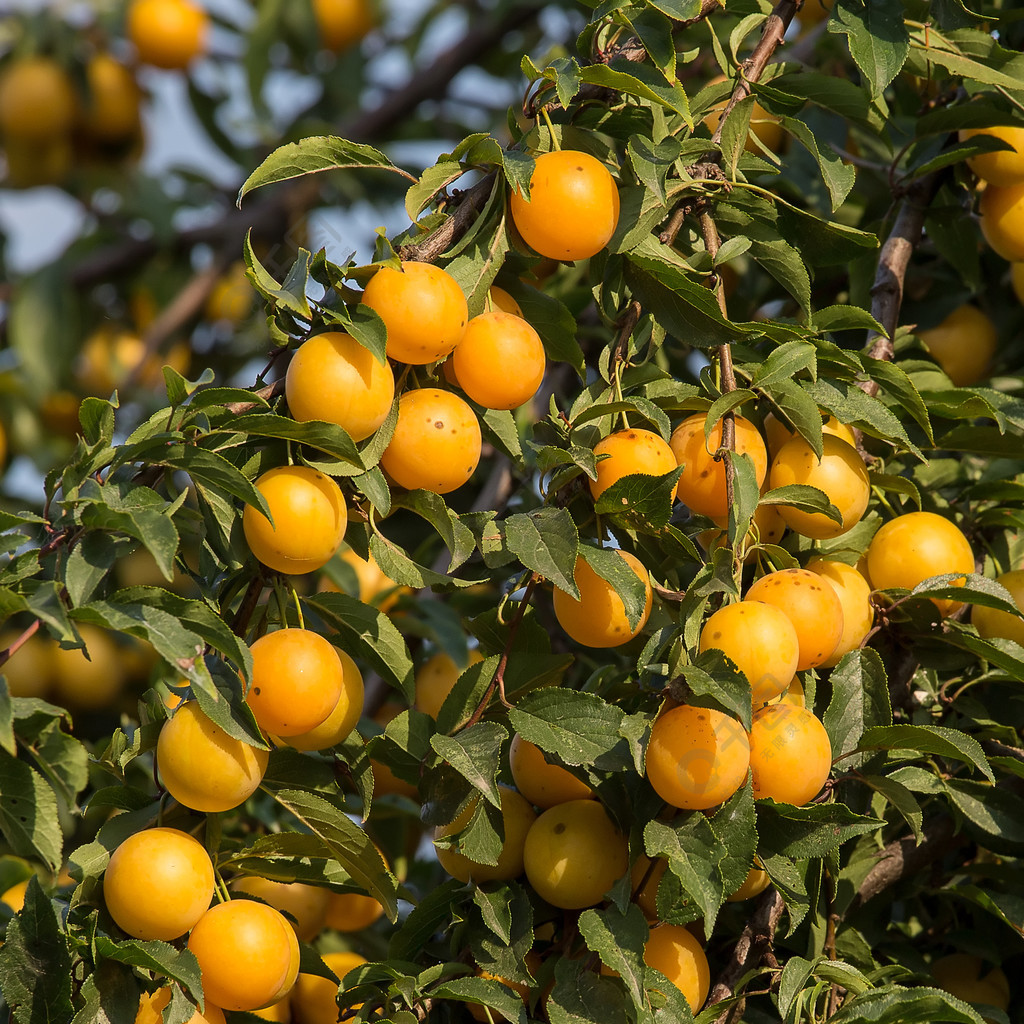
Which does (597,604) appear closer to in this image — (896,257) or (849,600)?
(849,600)

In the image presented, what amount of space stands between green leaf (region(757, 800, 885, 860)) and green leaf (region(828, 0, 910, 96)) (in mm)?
649

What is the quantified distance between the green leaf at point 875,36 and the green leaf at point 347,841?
2.63 feet

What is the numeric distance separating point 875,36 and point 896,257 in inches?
10.6

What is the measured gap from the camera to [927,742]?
3.10 feet

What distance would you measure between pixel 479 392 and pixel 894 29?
0.55 meters

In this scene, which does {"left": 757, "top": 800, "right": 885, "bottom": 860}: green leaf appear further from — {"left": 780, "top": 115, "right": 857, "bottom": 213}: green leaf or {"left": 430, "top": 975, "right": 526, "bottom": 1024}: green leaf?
Answer: {"left": 780, "top": 115, "right": 857, "bottom": 213}: green leaf

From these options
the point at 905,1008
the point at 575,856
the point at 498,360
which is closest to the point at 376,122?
the point at 498,360

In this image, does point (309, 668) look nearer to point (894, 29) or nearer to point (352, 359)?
point (352, 359)

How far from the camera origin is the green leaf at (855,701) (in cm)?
97

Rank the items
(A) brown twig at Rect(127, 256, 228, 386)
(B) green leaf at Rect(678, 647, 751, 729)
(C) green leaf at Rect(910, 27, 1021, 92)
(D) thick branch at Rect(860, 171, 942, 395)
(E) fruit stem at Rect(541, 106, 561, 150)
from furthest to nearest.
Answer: (A) brown twig at Rect(127, 256, 228, 386)
(D) thick branch at Rect(860, 171, 942, 395)
(C) green leaf at Rect(910, 27, 1021, 92)
(E) fruit stem at Rect(541, 106, 561, 150)
(B) green leaf at Rect(678, 647, 751, 729)

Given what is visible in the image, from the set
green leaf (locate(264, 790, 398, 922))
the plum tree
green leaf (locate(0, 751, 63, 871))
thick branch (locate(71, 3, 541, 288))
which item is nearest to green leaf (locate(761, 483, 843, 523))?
the plum tree

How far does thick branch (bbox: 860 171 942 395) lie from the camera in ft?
4.08

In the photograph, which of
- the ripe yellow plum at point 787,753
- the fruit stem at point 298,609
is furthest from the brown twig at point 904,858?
the fruit stem at point 298,609

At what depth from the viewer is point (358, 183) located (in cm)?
270
